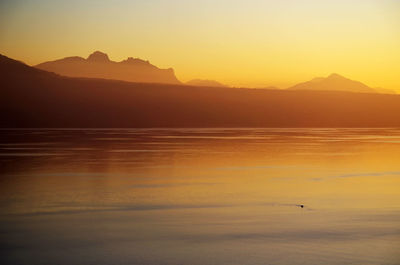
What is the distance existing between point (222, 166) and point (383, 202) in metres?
10.4

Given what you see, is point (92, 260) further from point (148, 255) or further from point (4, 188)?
point (4, 188)

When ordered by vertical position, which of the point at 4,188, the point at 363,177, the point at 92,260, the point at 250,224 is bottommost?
the point at 92,260

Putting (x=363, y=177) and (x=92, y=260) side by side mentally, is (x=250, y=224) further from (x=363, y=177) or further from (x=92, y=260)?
(x=363, y=177)

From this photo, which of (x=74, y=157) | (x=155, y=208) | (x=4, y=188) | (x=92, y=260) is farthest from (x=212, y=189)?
(x=74, y=157)

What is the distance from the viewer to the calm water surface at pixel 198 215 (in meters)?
9.90

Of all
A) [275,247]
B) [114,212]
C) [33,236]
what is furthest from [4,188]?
[275,247]

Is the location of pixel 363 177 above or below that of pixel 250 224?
above

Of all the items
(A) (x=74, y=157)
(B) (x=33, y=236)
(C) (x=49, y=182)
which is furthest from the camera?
(A) (x=74, y=157)

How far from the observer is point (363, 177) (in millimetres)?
21266

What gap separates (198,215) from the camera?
13258 mm

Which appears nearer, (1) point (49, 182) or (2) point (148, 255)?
(2) point (148, 255)

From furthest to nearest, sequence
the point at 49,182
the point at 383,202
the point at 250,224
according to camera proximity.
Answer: the point at 49,182 < the point at 383,202 < the point at 250,224

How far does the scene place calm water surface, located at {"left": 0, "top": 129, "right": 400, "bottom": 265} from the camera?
990 centimetres

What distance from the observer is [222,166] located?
2500cm
